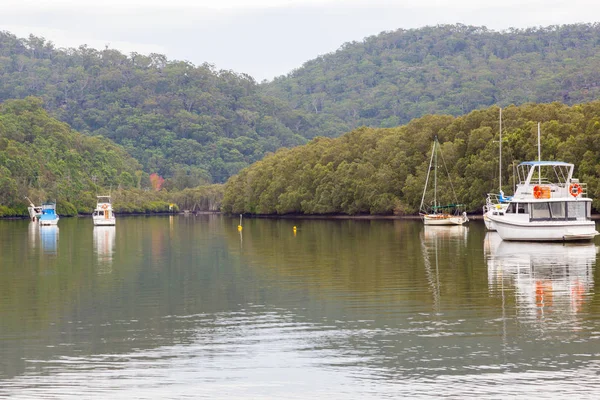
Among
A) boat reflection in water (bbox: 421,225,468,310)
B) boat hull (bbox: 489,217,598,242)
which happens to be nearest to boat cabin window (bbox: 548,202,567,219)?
boat hull (bbox: 489,217,598,242)

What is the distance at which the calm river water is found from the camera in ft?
56.8

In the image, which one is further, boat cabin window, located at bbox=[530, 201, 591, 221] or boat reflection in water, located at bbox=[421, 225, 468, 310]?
boat cabin window, located at bbox=[530, 201, 591, 221]

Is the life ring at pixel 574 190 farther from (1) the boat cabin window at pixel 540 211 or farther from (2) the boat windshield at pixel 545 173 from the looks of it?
(1) the boat cabin window at pixel 540 211

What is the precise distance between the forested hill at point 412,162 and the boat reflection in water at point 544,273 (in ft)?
132

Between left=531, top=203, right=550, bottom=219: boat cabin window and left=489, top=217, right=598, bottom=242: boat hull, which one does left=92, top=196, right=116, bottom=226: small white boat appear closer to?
left=489, top=217, right=598, bottom=242: boat hull

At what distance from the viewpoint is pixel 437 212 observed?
10431 cm

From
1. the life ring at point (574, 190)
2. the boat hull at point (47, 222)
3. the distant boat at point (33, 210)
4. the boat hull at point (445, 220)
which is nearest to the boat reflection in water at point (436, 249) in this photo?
the boat hull at point (445, 220)

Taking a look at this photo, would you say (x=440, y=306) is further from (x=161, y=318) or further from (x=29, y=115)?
(x=29, y=115)

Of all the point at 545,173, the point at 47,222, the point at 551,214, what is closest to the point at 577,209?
the point at 551,214

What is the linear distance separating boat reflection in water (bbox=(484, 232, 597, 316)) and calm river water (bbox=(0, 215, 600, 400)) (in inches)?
4.3

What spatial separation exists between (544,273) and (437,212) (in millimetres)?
68247

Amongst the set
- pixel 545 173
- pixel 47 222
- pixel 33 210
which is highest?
pixel 545 173

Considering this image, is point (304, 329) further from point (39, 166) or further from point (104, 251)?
point (39, 166)

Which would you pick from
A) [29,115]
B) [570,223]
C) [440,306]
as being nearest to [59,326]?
[440,306]
